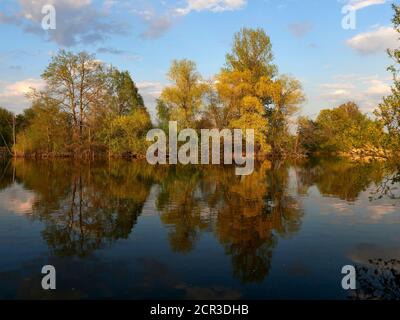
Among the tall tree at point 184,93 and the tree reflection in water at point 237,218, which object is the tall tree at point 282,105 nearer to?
the tall tree at point 184,93

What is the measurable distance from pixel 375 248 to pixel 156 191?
1396cm

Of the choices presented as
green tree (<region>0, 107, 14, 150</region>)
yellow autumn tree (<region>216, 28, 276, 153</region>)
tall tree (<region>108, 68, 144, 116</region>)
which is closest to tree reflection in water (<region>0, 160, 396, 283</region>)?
yellow autumn tree (<region>216, 28, 276, 153</region>)

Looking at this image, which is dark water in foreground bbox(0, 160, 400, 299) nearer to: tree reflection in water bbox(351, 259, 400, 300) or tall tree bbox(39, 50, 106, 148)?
tree reflection in water bbox(351, 259, 400, 300)

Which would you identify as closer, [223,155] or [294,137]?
[223,155]

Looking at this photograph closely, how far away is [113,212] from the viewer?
1616cm

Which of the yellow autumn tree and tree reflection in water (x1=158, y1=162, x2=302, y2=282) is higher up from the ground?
the yellow autumn tree

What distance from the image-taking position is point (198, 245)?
11273mm

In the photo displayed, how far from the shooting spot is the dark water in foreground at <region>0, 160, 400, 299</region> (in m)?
8.06

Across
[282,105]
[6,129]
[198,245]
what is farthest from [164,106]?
[198,245]

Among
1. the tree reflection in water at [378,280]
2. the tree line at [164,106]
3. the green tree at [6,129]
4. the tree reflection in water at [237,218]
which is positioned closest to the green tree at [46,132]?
the tree line at [164,106]

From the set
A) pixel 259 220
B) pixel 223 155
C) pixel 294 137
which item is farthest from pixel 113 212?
pixel 294 137

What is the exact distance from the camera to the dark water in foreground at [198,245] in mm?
8062
